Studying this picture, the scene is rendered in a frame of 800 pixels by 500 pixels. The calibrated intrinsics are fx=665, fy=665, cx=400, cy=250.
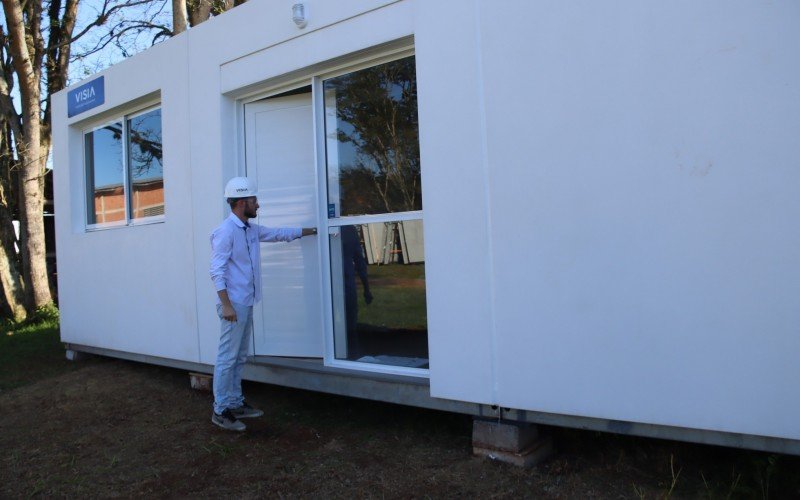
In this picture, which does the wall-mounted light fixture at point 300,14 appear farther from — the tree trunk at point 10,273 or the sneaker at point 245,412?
the tree trunk at point 10,273

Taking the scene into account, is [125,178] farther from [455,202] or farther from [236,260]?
[455,202]

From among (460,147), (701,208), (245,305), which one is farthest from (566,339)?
(245,305)

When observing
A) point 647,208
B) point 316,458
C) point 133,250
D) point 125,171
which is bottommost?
point 316,458

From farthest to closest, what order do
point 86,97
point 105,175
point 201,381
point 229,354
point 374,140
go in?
point 105,175 → point 86,97 → point 201,381 → point 374,140 → point 229,354

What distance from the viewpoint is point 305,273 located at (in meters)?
5.59

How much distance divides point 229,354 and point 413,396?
56.8 inches

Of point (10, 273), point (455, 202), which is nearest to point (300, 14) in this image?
point (455, 202)

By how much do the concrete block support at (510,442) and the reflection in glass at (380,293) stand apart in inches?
30.0

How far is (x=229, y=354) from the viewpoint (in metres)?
4.93

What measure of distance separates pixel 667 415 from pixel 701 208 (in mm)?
1063

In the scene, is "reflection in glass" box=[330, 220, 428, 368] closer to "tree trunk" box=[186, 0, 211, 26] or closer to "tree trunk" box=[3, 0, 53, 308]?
"tree trunk" box=[186, 0, 211, 26]

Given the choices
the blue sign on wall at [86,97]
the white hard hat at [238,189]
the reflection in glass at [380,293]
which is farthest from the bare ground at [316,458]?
the blue sign on wall at [86,97]

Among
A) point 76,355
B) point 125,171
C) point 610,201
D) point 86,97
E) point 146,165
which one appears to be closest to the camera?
point 610,201

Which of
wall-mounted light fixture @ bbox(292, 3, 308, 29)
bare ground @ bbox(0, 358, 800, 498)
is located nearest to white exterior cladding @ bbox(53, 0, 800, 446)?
wall-mounted light fixture @ bbox(292, 3, 308, 29)
